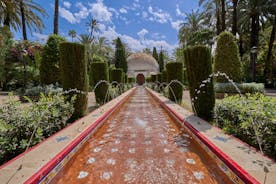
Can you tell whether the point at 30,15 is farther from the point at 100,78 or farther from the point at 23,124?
the point at 23,124

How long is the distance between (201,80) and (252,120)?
269cm

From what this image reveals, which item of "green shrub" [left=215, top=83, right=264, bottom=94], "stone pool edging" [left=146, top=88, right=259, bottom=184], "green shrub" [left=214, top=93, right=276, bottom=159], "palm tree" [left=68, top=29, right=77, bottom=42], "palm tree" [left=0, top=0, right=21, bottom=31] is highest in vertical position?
"palm tree" [left=68, top=29, right=77, bottom=42]

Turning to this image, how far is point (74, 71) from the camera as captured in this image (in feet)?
19.4

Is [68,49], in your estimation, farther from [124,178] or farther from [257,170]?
[257,170]

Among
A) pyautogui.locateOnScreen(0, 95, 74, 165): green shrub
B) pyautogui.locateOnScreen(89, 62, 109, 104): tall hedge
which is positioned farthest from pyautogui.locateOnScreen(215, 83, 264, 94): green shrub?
pyautogui.locateOnScreen(0, 95, 74, 165): green shrub

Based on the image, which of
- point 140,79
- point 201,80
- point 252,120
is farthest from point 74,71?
point 140,79

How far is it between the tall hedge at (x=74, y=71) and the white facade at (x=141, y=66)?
42.4 meters

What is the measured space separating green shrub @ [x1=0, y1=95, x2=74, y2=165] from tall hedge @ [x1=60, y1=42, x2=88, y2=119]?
142 cm

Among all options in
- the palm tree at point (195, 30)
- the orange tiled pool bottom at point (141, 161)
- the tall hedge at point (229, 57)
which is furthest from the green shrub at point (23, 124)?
the palm tree at point (195, 30)

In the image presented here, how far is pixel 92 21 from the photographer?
41.3m

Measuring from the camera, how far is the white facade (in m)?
49.1

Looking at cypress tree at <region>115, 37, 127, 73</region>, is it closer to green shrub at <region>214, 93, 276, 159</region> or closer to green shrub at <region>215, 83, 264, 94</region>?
green shrub at <region>215, 83, 264, 94</region>

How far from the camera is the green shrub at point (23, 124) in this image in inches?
121

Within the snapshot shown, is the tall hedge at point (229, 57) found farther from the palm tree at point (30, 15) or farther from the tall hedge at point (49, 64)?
the palm tree at point (30, 15)
